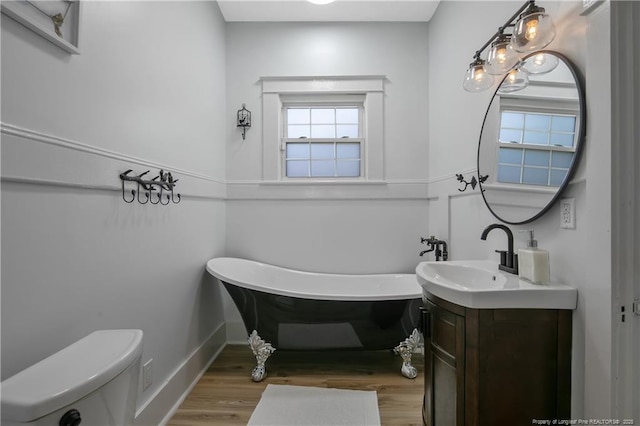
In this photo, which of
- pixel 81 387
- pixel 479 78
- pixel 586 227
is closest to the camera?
pixel 81 387

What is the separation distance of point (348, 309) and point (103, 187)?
1531 mm

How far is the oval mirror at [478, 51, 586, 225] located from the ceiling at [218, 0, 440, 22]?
1.44m

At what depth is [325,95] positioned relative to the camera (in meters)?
2.69

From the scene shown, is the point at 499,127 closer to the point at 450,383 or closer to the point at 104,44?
the point at 450,383

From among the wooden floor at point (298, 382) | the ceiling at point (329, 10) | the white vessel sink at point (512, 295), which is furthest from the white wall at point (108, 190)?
the white vessel sink at point (512, 295)

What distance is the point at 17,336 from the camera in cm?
85

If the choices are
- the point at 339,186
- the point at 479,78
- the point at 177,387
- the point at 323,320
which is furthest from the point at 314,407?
the point at 479,78

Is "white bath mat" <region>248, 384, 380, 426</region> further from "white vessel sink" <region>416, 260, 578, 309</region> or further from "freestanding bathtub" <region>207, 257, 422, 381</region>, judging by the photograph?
"white vessel sink" <region>416, 260, 578, 309</region>

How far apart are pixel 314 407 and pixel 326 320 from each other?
1.64 ft

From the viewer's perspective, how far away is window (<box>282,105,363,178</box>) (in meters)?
2.74

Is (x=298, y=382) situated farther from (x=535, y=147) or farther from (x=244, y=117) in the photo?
(x=244, y=117)

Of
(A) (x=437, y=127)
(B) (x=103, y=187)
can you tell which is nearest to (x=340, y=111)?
(A) (x=437, y=127)

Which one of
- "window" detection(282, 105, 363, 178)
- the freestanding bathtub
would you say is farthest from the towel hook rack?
"window" detection(282, 105, 363, 178)

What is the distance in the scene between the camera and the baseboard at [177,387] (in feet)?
4.79
